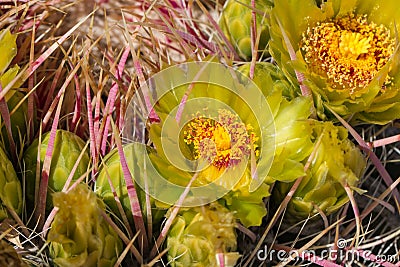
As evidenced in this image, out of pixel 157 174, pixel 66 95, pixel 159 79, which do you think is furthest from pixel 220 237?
pixel 66 95

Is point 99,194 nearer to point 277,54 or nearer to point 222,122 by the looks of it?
point 222,122

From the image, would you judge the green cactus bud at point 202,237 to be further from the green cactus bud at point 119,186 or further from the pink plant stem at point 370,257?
the pink plant stem at point 370,257

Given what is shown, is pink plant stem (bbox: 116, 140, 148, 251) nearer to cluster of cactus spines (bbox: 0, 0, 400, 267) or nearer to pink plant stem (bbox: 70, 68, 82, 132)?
cluster of cactus spines (bbox: 0, 0, 400, 267)

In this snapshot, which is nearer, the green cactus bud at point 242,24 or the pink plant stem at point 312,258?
the pink plant stem at point 312,258

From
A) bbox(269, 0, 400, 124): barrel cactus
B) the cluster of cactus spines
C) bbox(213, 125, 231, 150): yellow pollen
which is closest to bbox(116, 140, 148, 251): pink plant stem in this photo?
the cluster of cactus spines

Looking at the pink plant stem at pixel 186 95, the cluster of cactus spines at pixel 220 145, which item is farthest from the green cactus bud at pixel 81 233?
the pink plant stem at pixel 186 95
